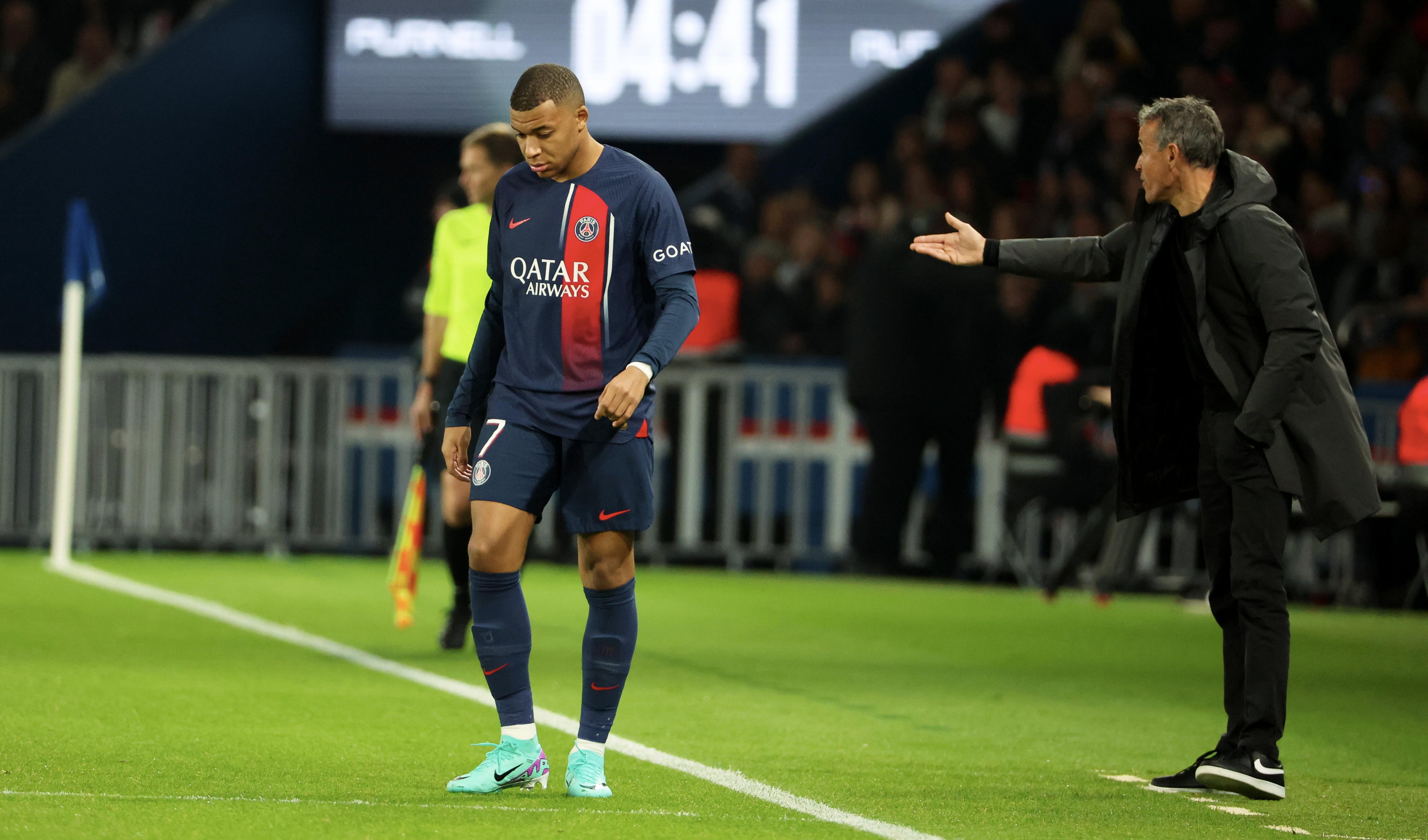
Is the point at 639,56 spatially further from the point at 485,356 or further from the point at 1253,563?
the point at 1253,563

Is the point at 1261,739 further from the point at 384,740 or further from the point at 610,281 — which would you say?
the point at 384,740

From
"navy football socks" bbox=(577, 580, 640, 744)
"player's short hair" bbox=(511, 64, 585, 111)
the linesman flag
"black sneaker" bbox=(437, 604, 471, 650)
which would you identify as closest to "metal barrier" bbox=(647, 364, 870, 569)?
the linesman flag

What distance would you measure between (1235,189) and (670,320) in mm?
1815

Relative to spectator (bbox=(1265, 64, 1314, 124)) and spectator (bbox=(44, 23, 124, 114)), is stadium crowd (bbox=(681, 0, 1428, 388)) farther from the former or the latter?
spectator (bbox=(44, 23, 124, 114))

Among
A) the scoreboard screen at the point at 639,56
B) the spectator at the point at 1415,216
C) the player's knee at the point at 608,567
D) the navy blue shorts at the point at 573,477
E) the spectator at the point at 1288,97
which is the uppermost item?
the scoreboard screen at the point at 639,56

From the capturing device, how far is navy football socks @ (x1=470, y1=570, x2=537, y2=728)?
5.43 metres

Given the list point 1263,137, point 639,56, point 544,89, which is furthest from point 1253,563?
point 639,56

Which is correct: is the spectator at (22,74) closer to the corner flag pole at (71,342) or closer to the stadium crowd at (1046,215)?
the stadium crowd at (1046,215)

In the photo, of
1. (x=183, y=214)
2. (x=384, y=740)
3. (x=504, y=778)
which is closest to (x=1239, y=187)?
(x=504, y=778)

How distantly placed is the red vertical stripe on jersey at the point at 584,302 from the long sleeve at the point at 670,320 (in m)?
0.14

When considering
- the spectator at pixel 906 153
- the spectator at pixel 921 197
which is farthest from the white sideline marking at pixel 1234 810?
the spectator at pixel 906 153

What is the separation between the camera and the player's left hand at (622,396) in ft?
17.0

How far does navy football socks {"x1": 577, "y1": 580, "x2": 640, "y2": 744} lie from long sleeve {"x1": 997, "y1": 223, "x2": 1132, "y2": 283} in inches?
65.7

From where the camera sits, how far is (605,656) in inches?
216
